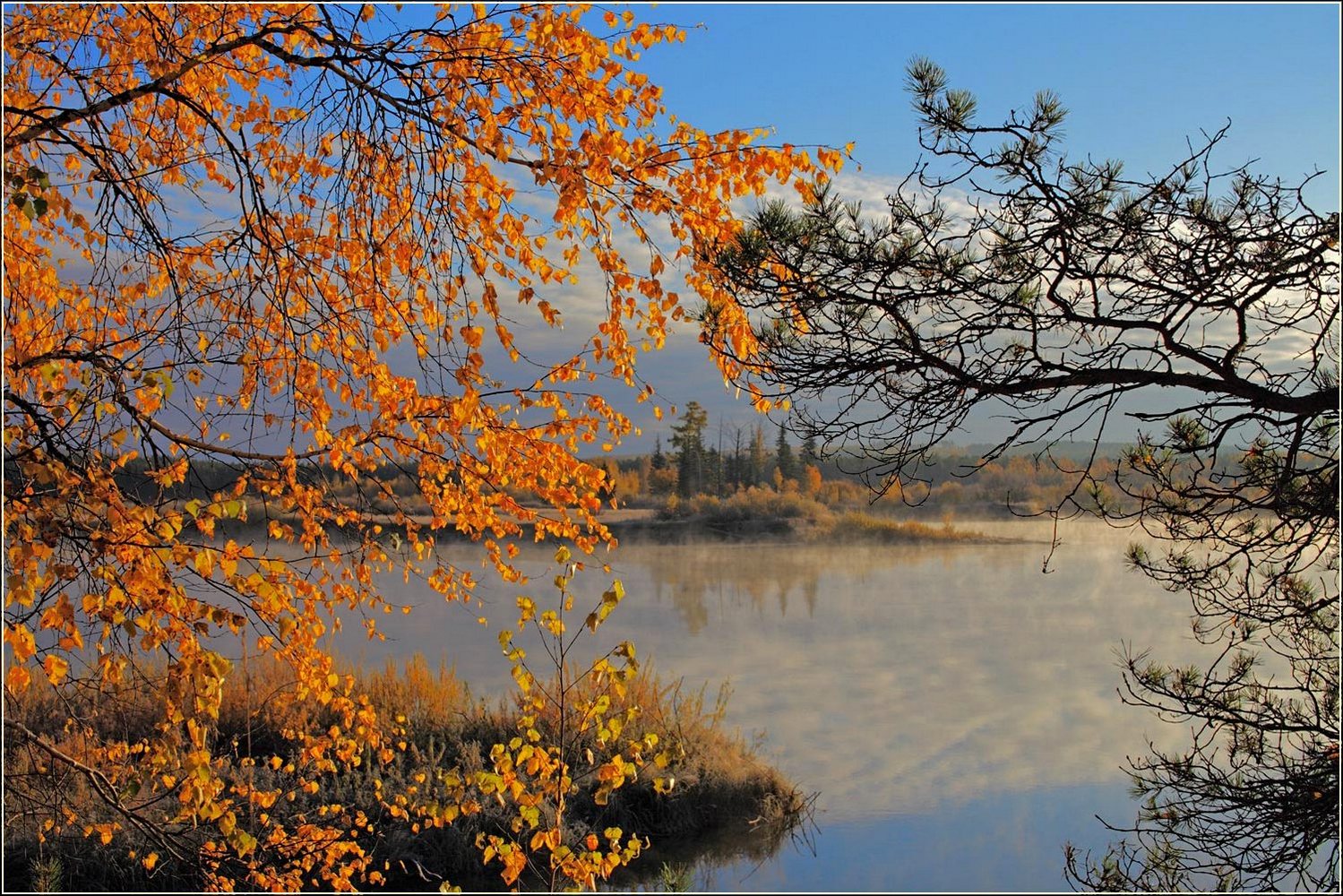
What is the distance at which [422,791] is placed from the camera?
7.00m

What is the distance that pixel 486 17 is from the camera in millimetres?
3854

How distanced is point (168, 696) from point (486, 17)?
9.04ft

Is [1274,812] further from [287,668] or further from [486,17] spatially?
[287,668]

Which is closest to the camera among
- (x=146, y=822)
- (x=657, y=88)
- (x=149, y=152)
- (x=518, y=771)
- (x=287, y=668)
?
(x=146, y=822)

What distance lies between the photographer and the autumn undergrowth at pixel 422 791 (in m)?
6.19

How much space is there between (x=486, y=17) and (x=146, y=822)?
125 inches

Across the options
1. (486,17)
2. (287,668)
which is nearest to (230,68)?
(486,17)

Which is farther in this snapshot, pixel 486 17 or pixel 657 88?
pixel 657 88

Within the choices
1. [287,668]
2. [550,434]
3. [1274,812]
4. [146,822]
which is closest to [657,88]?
[550,434]

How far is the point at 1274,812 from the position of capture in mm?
4020

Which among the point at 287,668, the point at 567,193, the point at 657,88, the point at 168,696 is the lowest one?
the point at 287,668

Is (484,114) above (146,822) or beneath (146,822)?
above

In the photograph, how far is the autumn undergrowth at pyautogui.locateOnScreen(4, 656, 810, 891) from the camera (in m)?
6.19

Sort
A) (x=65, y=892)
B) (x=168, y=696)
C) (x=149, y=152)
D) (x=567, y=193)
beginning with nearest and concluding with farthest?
(x=168, y=696)
(x=567, y=193)
(x=149, y=152)
(x=65, y=892)
